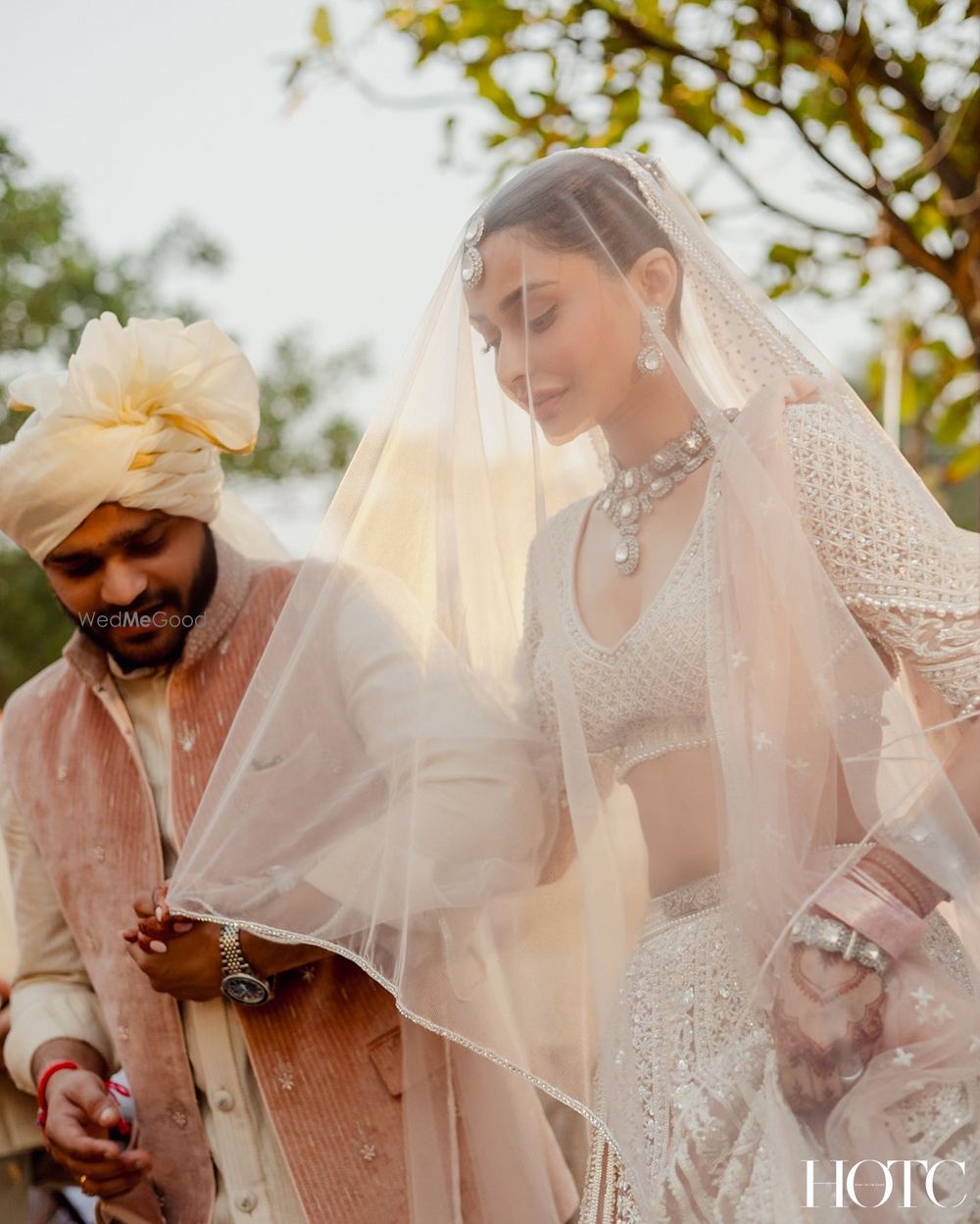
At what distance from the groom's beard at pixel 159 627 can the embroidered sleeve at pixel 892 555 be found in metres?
1.28

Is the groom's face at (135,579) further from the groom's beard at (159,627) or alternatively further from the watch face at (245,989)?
the watch face at (245,989)

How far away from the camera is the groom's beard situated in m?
2.89

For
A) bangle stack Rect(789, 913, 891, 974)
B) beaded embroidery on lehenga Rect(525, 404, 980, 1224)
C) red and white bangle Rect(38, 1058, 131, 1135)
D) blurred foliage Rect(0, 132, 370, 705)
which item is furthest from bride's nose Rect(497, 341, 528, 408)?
blurred foliage Rect(0, 132, 370, 705)

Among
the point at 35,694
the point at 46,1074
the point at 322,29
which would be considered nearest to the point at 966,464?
the point at 322,29

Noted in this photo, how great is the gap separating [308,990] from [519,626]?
754mm

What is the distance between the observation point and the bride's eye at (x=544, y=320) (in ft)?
7.52

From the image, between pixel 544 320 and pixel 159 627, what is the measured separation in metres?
1.04

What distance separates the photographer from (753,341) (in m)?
2.34

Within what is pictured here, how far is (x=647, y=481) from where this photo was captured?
238cm

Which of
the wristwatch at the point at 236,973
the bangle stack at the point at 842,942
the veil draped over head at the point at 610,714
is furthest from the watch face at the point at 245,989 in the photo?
the bangle stack at the point at 842,942

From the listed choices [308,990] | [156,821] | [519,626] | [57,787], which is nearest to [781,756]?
[519,626]

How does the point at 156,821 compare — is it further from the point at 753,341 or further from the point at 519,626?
the point at 753,341

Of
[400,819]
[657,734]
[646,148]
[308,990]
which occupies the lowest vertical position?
[308,990]

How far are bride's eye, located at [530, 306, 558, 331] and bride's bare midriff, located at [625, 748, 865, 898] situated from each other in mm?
675
